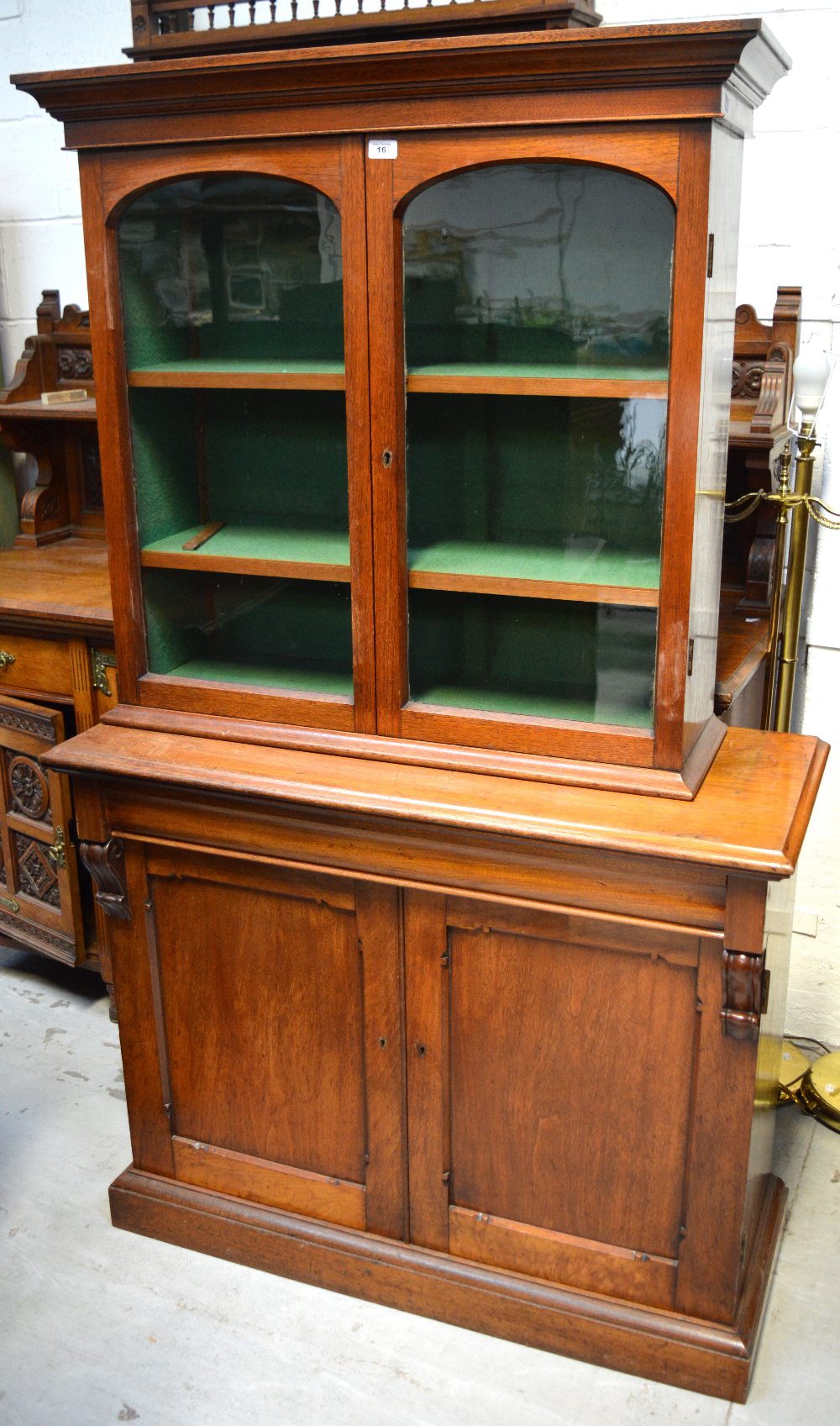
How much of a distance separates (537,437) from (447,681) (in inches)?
15.8

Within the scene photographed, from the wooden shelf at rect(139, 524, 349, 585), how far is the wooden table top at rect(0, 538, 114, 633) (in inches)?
21.8

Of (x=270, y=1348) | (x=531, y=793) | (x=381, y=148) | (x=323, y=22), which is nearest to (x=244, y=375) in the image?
(x=381, y=148)

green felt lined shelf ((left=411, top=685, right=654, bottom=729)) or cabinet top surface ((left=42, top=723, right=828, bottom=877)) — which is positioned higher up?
green felt lined shelf ((left=411, top=685, right=654, bottom=729))

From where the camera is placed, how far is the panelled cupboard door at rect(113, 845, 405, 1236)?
220cm

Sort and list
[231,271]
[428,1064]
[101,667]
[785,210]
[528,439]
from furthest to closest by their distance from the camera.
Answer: [101,667]
[785,210]
[428,1064]
[231,271]
[528,439]

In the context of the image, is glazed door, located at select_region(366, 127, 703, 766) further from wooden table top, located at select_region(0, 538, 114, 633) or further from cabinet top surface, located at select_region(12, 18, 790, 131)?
wooden table top, located at select_region(0, 538, 114, 633)

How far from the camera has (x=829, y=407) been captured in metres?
2.64

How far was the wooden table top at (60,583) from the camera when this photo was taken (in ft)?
9.20

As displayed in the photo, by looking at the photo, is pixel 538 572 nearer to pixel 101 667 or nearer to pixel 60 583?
pixel 101 667

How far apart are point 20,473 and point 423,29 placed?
6.53 ft

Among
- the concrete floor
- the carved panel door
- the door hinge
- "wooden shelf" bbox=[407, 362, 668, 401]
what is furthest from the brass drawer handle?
"wooden shelf" bbox=[407, 362, 668, 401]

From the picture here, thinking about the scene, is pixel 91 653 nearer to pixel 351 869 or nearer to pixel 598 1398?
pixel 351 869

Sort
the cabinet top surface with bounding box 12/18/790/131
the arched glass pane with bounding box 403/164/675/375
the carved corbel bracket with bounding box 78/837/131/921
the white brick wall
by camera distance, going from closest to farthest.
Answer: the cabinet top surface with bounding box 12/18/790/131, the arched glass pane with bounding box 403/164/675/375, the carved corbel bracket with bounding box 78/837/131/921, the white brick wall

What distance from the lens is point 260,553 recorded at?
7.07ft
